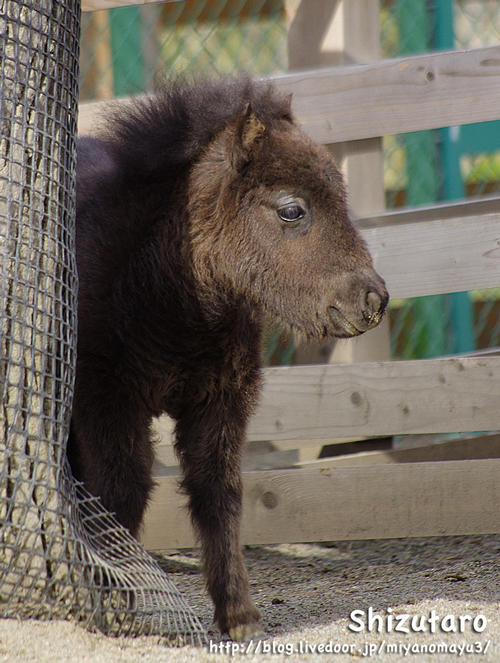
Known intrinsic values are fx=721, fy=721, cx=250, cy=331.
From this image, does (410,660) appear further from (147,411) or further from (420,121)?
(420,121)

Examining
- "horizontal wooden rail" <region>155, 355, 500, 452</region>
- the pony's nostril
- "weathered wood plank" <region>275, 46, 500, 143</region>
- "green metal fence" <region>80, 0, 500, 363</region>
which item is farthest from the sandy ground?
"weathered wood plank" <region>275, 46, 500, 143</region>

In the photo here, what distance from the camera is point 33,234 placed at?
2.09m

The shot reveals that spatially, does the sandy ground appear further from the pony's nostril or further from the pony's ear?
the pony's ear

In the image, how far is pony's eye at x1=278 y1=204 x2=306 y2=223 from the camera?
99.7 inches

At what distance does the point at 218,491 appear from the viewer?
9.29ft

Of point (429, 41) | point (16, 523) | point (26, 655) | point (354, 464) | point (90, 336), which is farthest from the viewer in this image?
point (429, 41)

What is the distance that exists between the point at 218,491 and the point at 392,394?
4.01 ft

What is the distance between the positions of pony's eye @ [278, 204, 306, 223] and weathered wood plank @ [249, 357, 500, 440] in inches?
50.1

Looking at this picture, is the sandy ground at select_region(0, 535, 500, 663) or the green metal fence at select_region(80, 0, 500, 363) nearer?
the sandy ground at select_region(0, 535, 500, 663)

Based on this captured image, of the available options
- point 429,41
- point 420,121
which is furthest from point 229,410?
point 429,41

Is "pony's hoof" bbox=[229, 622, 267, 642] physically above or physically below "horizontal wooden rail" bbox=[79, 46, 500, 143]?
below

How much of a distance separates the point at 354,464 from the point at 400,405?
0.54 m

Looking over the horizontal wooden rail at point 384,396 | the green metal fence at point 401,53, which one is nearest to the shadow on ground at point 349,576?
the horizontal wooden rail at point 384,396

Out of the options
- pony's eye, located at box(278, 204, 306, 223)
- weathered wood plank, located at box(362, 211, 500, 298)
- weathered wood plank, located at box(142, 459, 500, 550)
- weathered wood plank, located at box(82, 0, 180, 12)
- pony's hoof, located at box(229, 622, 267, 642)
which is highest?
weathered wood plank, located at box(82, 0, 180, 12)
